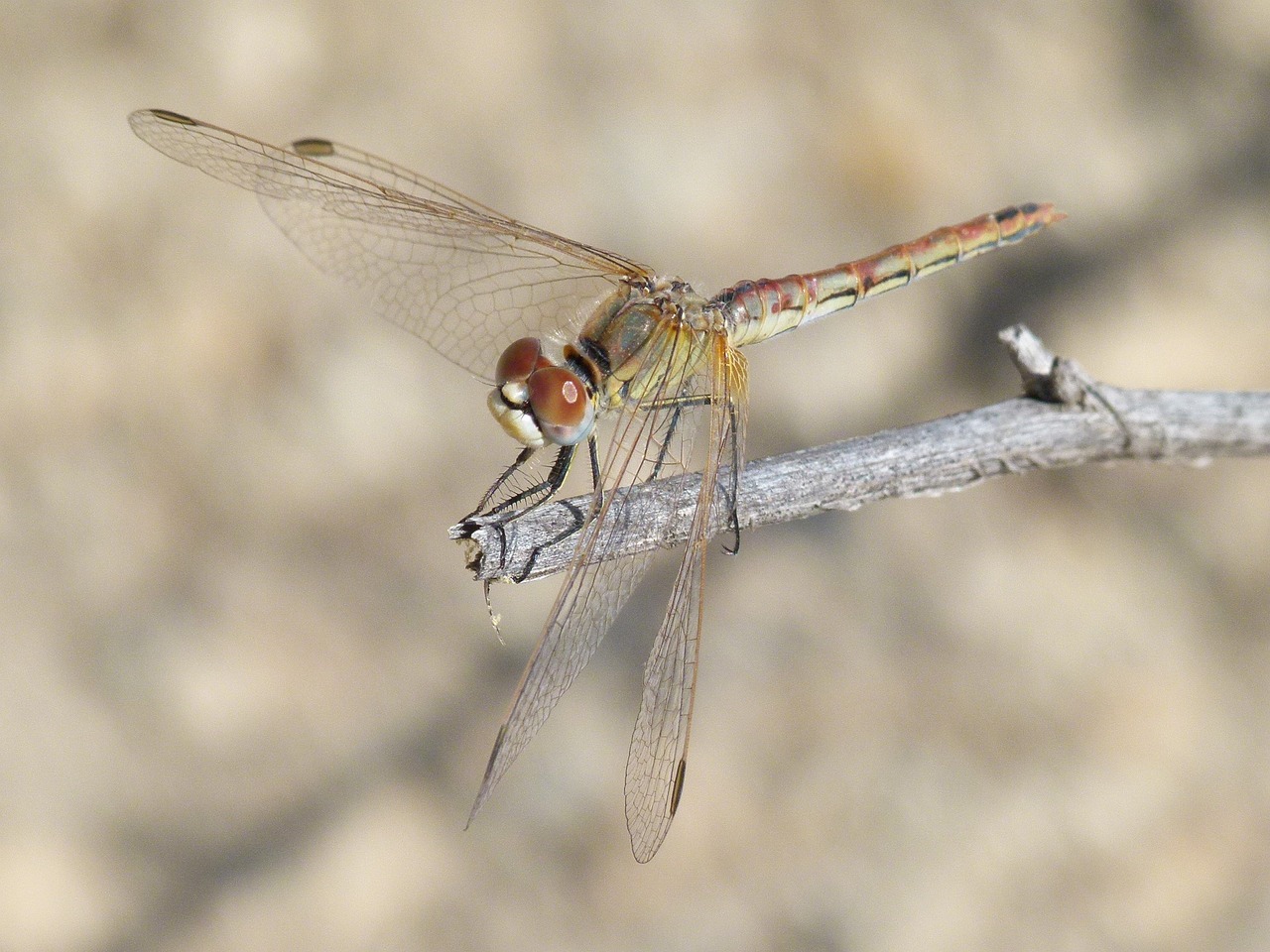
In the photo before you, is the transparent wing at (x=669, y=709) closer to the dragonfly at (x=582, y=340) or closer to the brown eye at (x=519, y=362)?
the dragonfly at (x=582, y=340)

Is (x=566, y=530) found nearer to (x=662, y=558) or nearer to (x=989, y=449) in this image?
(x=989, y=449)

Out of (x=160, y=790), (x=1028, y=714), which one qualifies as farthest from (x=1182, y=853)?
(x=160, y=790)

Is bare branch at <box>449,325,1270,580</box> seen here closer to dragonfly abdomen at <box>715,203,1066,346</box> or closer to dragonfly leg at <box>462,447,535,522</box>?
dragonfly leg at <box>462,447,535,522</box>

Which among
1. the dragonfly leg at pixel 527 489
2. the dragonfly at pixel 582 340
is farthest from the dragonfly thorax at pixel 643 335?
the dragonfly leg at pixel 527 489

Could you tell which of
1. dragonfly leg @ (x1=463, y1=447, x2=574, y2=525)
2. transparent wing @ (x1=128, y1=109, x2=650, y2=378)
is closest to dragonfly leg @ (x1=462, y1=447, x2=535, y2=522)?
dragonfly leg @ (x1=463, y1=447, x2=574, y2=525)

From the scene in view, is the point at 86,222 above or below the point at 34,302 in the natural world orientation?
above

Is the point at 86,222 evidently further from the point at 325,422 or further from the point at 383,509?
the point at 383,509
